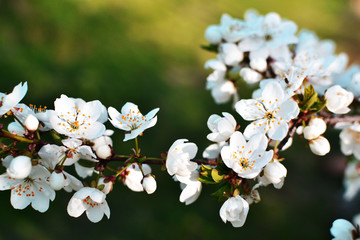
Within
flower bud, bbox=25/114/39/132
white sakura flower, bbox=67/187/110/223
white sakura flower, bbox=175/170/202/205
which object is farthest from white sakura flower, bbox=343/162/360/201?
flower bud, bbox=25/114/39/132

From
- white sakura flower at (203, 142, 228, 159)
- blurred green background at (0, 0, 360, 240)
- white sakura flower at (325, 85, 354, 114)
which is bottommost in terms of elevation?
blurred green background at (0, 0, 360, 240)

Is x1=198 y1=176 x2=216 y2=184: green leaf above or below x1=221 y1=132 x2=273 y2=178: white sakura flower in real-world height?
below

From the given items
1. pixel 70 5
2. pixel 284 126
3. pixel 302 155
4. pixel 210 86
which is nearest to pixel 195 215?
pixel 302 155

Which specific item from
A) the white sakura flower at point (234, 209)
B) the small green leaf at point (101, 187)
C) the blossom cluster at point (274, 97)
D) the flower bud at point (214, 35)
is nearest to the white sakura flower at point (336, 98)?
the blossom cluster at point (274, 97)

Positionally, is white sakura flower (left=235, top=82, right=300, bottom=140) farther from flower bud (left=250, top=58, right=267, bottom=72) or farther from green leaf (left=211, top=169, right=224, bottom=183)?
flower bud (left=250, top=58, right=267, bottom=72)

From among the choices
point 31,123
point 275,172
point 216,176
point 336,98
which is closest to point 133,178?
point 216,176

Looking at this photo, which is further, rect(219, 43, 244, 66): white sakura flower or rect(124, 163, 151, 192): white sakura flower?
rect(219, 43, 244, 66): white sakura flower
